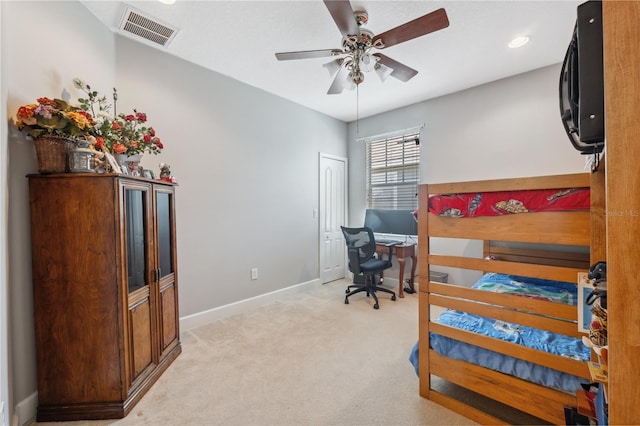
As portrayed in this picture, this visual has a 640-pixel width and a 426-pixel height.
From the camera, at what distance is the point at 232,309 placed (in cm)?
314

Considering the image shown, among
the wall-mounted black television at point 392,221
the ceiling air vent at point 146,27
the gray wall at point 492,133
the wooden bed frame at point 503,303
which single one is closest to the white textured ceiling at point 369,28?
the ceiling air vent at point 146,27

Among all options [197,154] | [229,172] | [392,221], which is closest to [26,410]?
[197,154]

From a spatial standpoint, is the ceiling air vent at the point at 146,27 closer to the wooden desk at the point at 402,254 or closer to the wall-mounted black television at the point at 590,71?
the wall-mounted black television at the point at 590,71

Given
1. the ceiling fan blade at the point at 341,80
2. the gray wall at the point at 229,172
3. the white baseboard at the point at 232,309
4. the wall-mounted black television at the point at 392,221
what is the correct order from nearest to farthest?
the ceiling fan blade at the point at 341,80 < the gray wall at the point at 229,172 < the white baseboard at the point at 232,309 < the wall-mounted black television at the point at 392,221

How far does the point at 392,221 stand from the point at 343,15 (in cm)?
289

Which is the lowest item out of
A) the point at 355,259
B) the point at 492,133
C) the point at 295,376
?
the point at 295,376

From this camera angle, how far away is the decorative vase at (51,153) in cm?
158

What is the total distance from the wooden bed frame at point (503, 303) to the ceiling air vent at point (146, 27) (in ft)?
7.87

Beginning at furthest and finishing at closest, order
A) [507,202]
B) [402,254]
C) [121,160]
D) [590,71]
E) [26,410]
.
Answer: [402,254] < [121,160] < [26,410] < [507,202] < [590,71]

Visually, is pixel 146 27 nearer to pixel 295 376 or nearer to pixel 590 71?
pixel 590 71

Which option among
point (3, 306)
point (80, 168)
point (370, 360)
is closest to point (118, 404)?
point (3, 306)

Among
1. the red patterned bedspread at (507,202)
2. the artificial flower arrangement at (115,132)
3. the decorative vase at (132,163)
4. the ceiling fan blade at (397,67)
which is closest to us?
the red patterned bedspread at (507,202)

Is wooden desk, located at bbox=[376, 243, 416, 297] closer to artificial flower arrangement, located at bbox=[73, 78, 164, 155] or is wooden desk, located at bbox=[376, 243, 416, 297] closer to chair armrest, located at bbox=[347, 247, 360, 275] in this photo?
chair armrest, located at bbox=[347, 247, 360, 275]

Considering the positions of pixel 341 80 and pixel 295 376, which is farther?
pixel 341 80
